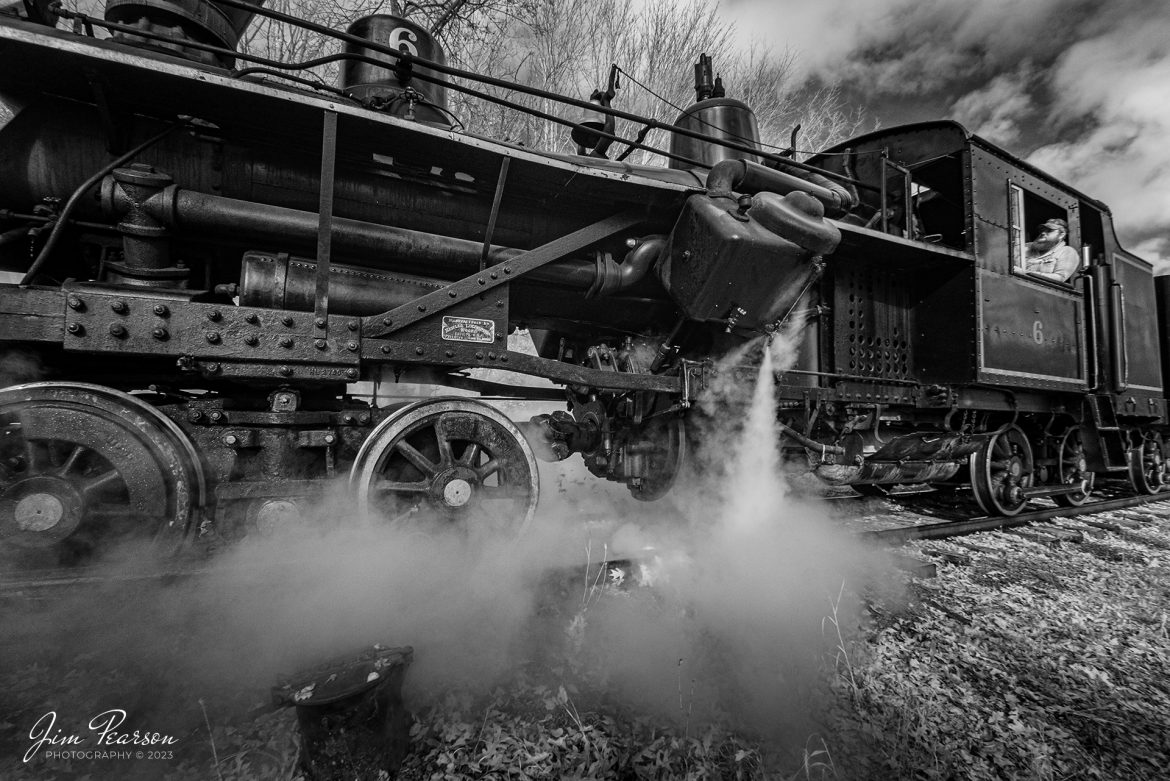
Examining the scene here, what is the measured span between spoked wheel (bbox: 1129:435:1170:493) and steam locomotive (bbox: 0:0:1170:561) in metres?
4.33

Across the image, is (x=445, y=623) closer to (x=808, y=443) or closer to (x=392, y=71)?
(x=808, y=443)

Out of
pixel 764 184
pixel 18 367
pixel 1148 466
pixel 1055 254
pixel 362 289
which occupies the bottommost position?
pixel 1148 466

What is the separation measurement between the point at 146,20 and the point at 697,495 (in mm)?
3932

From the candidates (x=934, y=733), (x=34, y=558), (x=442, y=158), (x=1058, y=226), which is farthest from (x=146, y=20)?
(x=1058, y=226)

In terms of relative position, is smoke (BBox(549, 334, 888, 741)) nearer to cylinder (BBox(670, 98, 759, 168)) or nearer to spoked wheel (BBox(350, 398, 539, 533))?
spoked wheel (BBox(350, 398, 539, 533))

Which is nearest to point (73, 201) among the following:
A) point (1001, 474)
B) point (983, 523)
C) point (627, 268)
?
point (627, 268)

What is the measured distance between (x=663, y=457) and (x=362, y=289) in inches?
86.4

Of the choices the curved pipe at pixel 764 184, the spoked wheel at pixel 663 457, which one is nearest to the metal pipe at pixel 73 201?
the curved pipe at pixel 764 184

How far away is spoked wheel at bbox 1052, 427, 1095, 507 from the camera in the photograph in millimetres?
5453

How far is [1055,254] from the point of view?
4.94 meters

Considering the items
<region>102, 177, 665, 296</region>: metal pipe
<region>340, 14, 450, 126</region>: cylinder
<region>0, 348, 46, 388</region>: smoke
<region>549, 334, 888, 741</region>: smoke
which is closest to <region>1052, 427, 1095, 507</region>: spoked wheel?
<region>549, 334, 888, 741</region>: smoke

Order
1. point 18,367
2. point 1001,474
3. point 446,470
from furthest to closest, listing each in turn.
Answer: point 1001,474, point 446,470, point 18,367

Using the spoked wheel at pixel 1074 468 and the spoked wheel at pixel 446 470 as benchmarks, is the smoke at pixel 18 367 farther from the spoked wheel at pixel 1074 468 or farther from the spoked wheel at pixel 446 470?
the spoked wheel at pixel 1074 468

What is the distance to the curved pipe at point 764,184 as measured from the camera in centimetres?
288
